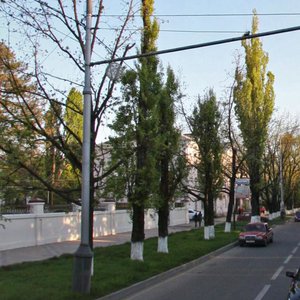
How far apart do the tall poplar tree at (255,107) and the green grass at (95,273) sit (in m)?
18.5

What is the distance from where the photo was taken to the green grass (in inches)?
428

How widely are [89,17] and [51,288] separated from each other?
21.1ft

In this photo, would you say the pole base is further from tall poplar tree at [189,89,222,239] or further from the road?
tall poplar tree at [189,89,222,239]

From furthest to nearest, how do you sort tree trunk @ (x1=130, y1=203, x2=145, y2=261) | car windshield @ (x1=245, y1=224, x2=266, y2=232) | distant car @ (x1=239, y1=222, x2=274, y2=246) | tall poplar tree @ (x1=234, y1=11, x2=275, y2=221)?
tall poplar tree @ (x1=234, y1=11, x2=275, y2=221), car windshield @ (x1=245, y1=224, x2=266, y2=232), distant car @ (x1=239, y1=222, x2=274, y2=246), tree trunk @ (x1=130, y1=203, x2=145, y2=261)

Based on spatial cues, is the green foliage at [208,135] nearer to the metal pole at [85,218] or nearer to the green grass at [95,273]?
the green grass at [95,273]

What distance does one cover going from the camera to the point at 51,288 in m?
11.4

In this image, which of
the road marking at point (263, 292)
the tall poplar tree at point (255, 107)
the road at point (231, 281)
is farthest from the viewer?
the tall poplar tree at point (255, 107)

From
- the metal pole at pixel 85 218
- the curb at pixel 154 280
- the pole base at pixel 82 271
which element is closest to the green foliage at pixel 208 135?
the curb at pixel 154 280

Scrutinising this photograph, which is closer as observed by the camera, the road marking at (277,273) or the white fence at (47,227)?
the road marking at (277,273)

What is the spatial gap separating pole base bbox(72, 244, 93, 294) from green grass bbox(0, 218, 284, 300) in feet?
0.67

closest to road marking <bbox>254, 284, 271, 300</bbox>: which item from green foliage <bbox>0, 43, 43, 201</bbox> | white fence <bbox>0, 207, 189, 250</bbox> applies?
green foliage <bbox>0, 43, 43, 201</bbox>

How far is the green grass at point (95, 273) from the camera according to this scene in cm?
1088

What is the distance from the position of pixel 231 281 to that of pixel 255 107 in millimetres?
29947

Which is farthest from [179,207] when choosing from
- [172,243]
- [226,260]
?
[226,260]
